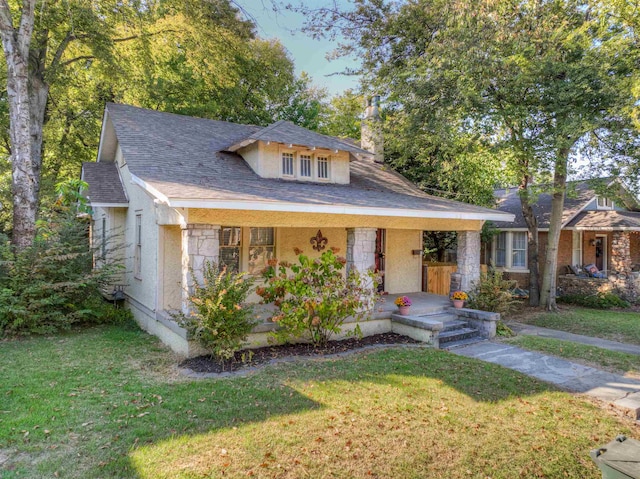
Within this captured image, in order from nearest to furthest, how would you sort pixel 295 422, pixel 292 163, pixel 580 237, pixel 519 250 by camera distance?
pixel 295 422 < pixel 292 163 < pixel 519 250 < pixel 580 237

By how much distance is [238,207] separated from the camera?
659 cm

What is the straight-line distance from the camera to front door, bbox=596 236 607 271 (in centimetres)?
1797

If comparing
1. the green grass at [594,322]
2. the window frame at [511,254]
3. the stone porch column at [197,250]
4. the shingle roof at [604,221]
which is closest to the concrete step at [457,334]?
the green grass at [594,322]

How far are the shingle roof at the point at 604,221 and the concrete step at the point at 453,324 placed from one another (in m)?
9.67

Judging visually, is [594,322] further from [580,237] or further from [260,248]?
[260,248]

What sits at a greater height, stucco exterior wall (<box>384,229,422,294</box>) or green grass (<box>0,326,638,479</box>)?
stucco exterior wall (<box>384,229,422,294</box>)

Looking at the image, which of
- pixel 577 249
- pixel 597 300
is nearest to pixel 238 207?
pixel 597 300

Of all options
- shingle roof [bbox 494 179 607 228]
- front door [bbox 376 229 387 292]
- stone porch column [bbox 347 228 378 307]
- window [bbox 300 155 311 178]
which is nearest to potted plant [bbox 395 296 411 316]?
stone porch column [bbox 347 228 378 307]

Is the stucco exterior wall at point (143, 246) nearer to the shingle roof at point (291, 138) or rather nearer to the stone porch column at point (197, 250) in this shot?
the stone porch column at point (197, 250)

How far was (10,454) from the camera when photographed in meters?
3.71

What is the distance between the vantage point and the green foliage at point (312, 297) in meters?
6.92

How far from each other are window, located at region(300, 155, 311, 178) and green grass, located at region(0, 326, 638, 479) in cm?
555

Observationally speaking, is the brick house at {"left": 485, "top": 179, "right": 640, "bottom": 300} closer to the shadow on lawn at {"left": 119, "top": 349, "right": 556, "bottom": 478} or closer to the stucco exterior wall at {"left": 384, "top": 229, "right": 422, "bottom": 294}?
the stucco exterior wall at {"left": 384, "top": 229, "right": 422, "bottom": 294}

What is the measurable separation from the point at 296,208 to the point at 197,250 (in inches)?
74.1
